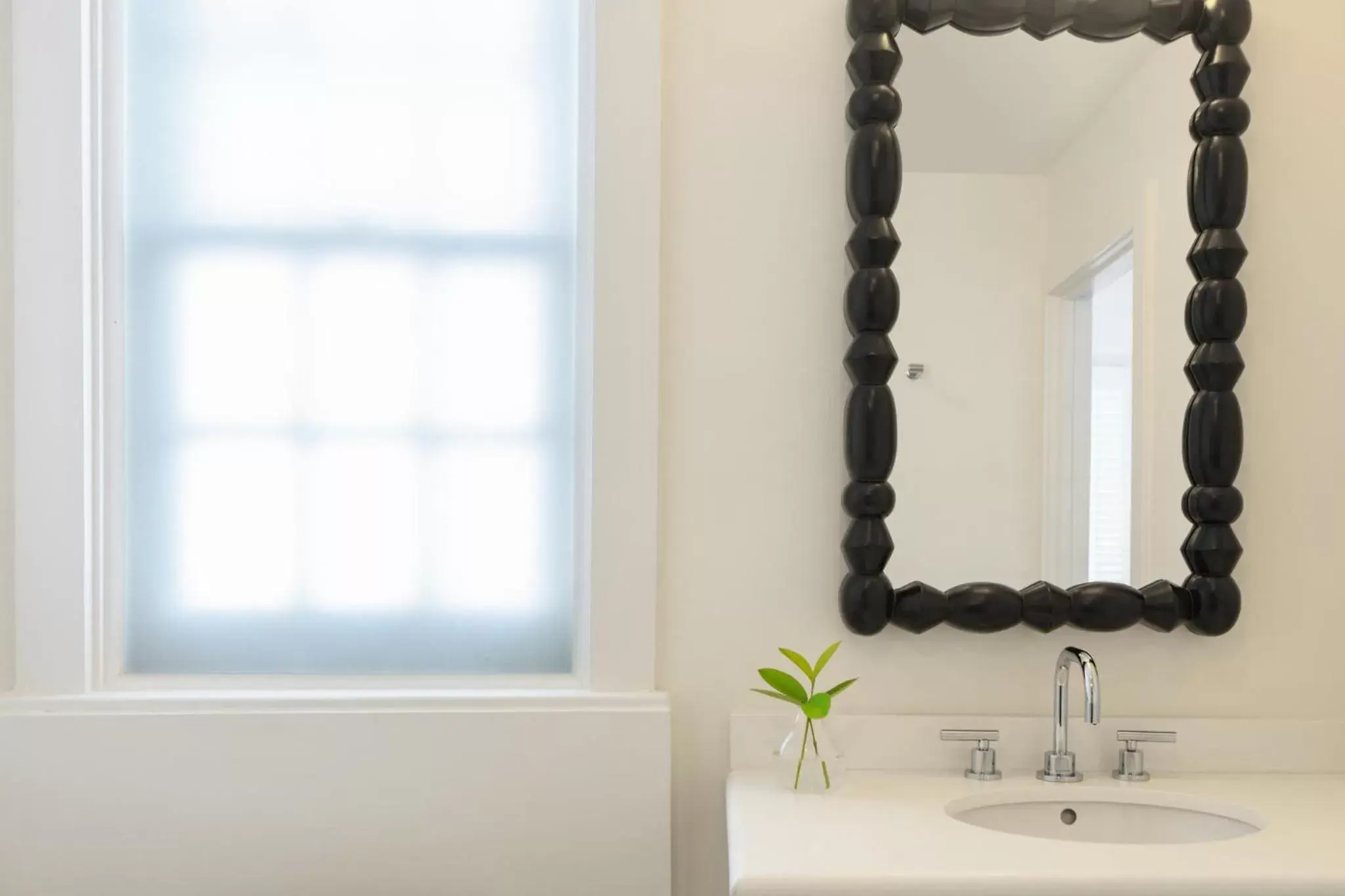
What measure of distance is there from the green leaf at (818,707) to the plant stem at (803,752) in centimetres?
2

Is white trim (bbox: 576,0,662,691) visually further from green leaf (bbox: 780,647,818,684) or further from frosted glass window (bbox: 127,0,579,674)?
green leaf (bbox: 780,647,818,684)

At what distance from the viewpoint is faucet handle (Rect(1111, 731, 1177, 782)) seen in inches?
66.7

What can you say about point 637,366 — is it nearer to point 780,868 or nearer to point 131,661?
point 780,868

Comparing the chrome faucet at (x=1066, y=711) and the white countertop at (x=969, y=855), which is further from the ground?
the chrome faucet at (x=1066, y=711)

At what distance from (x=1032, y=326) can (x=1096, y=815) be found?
2.33 feet

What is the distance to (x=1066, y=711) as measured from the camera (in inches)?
65.6

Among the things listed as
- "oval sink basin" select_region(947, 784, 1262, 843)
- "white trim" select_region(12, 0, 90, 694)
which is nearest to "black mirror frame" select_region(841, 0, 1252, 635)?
"oval sink basin" select_region(947, 784, 1262, 843)

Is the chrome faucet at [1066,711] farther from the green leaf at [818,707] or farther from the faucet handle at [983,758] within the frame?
the green leaf at [818,707]

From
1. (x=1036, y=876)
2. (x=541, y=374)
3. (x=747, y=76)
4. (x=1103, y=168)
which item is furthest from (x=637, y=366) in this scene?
(x=1036, y=876)

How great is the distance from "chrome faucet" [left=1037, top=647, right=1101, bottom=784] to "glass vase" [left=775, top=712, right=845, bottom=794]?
0.32m

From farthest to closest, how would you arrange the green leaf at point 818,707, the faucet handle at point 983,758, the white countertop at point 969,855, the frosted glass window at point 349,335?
the frosted glass window at point 349,335, the faucet handle at point 983,758, the green leaf at point 818,707, the white countertop at point 969,855

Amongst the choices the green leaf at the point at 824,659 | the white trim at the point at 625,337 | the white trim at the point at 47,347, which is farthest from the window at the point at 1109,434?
the white trim at the point at 47,347

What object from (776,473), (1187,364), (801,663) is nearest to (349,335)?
(776,473)

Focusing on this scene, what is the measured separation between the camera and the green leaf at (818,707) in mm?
1570
